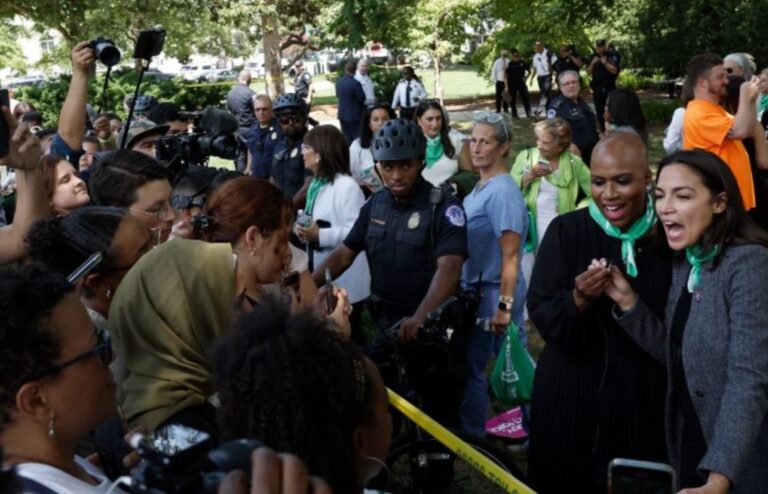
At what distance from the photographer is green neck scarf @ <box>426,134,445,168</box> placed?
765 cm

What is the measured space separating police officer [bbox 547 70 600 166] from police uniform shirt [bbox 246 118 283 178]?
10.2 feet

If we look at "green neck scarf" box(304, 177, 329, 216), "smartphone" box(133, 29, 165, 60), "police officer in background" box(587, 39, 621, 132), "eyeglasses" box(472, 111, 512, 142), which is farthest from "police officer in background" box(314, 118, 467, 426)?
"police officer in background" box(587, 39, 621, 132)

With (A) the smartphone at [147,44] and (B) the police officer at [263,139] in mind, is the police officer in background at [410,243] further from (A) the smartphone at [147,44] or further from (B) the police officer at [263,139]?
(B) the police officer at [263,139]

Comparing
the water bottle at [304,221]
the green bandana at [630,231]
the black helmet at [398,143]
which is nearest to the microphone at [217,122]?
the water bottle at [304,221]

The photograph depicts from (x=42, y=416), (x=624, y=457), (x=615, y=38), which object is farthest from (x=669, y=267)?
(x=615, y=38)

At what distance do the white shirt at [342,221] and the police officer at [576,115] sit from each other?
4.70 meters

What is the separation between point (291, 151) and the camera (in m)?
7.93

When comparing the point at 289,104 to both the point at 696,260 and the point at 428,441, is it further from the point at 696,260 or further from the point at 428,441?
the point at 696,260

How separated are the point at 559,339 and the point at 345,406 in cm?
153

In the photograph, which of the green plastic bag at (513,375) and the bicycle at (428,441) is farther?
the green plastic bag at (513,375)

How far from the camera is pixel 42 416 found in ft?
6.98

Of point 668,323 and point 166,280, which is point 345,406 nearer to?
point 166,280

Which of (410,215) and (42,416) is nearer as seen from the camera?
(42,416)

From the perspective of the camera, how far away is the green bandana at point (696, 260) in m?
2.84
